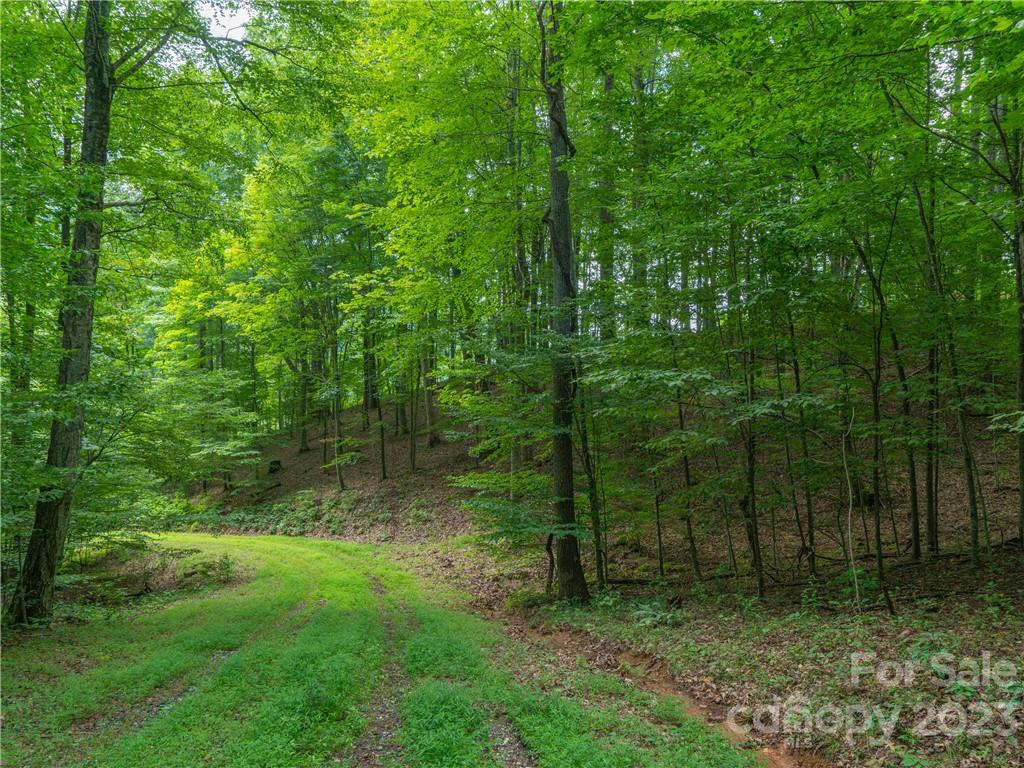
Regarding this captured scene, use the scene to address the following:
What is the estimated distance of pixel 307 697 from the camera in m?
5.12

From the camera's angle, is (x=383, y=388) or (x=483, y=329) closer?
(x=483, y=329)

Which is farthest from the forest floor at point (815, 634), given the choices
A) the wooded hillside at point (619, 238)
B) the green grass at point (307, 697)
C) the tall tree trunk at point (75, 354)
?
the tall tree trunk at point (75, 354)

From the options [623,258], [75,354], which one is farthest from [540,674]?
[75,354]

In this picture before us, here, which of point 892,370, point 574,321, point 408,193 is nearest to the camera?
point 574,321

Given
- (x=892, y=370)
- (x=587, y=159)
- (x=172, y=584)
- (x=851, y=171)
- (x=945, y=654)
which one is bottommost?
(x=172, y=584)

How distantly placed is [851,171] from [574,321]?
470 cm

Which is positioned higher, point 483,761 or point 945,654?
point 945,654

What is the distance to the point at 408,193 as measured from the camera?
1117 cm

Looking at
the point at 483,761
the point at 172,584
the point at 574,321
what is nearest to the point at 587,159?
the point at 574,321

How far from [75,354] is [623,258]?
9984mm

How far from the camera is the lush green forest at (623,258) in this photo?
5723 millimetres

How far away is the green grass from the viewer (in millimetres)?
4270

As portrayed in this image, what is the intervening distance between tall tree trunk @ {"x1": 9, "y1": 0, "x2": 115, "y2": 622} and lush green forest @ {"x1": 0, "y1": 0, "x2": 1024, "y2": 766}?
0.17ft

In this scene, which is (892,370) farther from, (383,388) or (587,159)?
(383,388)
